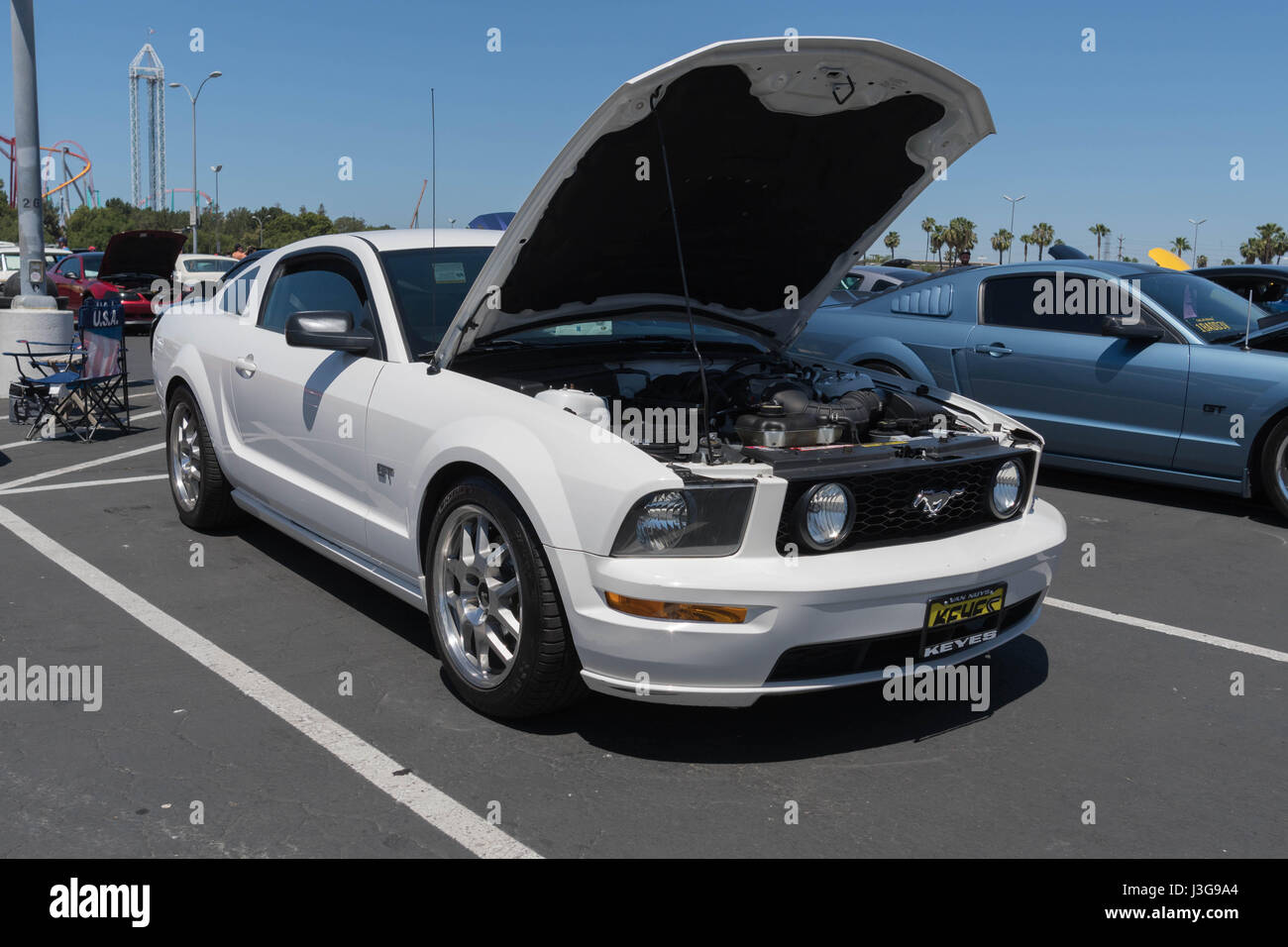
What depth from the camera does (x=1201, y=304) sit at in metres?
7.62

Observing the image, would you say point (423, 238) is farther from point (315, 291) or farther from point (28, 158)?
point (28, 158)

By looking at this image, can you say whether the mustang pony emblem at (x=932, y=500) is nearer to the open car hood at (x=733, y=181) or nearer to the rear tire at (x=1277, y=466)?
the open car hood at (x=733, y=181)

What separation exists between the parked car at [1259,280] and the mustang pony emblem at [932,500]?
8.39 metres

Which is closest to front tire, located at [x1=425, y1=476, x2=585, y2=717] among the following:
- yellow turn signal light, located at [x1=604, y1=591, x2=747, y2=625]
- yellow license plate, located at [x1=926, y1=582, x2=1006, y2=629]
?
yellow turn signal light, located at [x1=604, y1=591, x2=747, y2=625]

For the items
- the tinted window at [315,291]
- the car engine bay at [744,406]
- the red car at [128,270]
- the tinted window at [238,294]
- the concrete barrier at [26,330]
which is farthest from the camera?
the red car at [128,270]

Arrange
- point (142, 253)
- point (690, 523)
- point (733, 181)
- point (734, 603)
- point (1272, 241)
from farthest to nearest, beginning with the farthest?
point (1272, 241) → point (142, 253) → point (733, 181) → point (690, 523) → point (734, 603)

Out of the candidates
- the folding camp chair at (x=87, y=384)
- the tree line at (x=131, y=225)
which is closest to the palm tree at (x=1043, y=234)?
the tree line at (x=131, y=225)

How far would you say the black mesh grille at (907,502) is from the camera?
3.38m

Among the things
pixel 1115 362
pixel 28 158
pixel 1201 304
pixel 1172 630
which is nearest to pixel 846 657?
pixel 1172 630

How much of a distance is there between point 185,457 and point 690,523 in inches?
152

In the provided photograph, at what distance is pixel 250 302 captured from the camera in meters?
5.57

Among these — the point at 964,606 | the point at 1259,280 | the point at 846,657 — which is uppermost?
the point at 1259,280

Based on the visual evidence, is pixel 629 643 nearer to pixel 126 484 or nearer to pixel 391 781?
pixel 391 781
